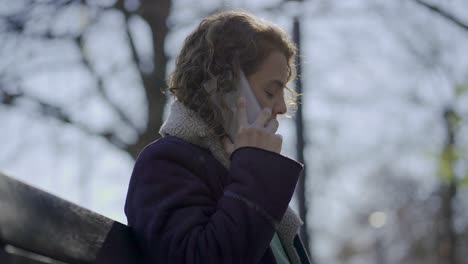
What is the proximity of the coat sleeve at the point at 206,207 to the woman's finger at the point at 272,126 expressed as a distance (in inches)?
3.8

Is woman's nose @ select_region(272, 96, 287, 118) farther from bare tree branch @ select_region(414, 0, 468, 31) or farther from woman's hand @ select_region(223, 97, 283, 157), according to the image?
bare tree branch @ select_region(414, 0, 468, 31)

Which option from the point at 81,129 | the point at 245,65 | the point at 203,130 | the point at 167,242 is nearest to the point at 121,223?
the point at 167,242

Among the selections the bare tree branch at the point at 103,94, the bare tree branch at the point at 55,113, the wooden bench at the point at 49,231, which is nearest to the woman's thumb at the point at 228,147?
the wooden bench at the point at 49,231

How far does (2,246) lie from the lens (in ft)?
5.11

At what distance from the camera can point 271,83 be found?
2.48m

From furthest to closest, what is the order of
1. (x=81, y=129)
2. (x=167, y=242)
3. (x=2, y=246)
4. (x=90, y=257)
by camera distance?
(x=81, y=129), (x=167, y=242), (x=90, y=257), (x=2, y=246)

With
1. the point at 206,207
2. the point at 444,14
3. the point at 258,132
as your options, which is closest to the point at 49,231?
the point at 206,207

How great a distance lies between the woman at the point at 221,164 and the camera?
6.82ft

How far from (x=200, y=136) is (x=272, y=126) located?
18cm

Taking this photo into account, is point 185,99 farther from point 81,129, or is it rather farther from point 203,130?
point 81,129

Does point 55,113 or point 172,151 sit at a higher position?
point 172,151

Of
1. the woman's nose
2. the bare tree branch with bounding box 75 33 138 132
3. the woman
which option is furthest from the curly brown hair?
the bare tree branch with bounding box 75 33 138 132

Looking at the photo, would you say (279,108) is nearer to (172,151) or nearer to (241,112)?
(241,112)

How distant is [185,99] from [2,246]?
0.98 meters
